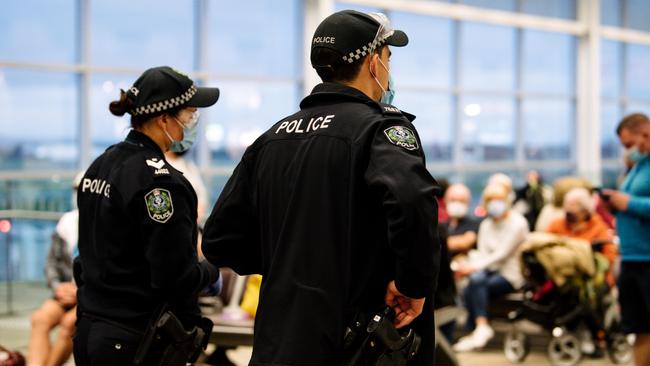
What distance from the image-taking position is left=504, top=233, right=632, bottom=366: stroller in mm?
7305

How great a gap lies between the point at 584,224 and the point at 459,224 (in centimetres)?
124

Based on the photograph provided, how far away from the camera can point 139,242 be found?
2.99m

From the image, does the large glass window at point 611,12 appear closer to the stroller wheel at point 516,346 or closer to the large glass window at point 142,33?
the large glass window at point 142,33

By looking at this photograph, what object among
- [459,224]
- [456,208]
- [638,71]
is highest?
[638,71]

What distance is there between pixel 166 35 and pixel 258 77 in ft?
4.57

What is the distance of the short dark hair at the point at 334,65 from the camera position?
245 cm

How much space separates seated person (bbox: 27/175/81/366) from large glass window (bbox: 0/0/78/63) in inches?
192

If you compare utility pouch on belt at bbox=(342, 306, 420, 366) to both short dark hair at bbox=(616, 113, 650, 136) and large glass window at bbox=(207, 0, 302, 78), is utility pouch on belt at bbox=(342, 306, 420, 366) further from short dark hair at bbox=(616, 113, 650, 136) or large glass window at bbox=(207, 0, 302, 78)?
large glass window at bbox=(207, 0, 302, 78)

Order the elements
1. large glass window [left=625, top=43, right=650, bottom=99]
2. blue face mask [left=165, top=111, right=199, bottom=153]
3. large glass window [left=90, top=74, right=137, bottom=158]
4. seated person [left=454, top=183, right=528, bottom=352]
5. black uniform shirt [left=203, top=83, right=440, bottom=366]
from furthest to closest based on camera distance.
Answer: large glass window [left=625, top=43, right=650, bottom=99], large glass window [left=90, top=74, right=137, bottom=158], seated person [left=454, top=183, right=528, bottom=352], blue face mask [left=165, top=111, right=199, bottom=153], black uniform shirt [left=203, top=83, right=440, bottom=366]

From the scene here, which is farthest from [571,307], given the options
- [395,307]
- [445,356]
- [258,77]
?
[258,77]

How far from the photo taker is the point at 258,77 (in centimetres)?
1255

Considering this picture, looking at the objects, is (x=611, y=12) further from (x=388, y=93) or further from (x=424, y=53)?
(x=388, y=93)

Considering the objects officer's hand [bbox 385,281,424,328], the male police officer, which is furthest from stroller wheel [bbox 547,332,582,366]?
officer's hand [bbox 385,281,424,328]

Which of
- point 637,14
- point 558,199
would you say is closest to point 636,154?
point 558,199
